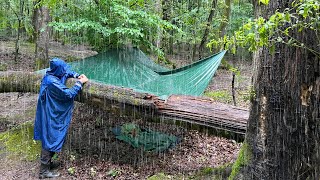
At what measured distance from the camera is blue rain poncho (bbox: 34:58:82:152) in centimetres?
373

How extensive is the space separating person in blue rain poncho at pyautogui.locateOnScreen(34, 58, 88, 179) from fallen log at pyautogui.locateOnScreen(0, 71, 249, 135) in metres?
0.29

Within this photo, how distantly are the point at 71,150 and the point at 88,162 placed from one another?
413 mm

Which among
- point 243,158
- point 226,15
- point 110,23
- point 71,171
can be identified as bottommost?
point 71,171

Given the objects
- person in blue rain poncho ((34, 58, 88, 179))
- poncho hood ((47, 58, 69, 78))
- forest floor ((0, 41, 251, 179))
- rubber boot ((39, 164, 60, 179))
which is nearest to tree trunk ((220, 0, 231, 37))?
forest floor ((0, 41, 251, 179))

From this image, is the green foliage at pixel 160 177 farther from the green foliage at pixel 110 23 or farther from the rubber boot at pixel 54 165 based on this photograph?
the green foliage at pixel 110 23

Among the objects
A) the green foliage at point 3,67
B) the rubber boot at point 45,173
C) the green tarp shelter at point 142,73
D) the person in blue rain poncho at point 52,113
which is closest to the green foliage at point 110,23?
the green tarp shelter at point 142,73

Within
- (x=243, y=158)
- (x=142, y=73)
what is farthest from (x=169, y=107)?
(x=142, y=73)

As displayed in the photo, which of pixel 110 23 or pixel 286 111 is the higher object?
pixel 110 23

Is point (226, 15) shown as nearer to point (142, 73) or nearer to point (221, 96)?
point (221, 96)

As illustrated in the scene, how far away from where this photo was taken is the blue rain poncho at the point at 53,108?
373cm

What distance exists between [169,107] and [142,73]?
2.23 m

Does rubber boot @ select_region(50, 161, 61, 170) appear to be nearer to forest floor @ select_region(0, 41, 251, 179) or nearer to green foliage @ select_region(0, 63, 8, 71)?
forest floor @ select_region(0, 41, 251, 179)

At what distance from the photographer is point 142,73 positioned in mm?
5801

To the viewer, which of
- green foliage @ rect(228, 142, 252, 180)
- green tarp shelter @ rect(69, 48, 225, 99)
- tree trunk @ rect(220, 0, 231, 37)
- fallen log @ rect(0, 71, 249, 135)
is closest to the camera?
green foliage @ rect(228, 142, 252, 180)
